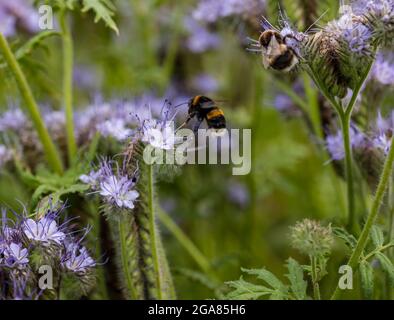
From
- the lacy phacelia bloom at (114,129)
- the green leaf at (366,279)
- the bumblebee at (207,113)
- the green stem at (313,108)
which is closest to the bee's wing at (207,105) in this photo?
the bumblebee at (207,113)

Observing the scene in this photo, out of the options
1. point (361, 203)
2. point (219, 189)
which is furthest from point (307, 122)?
point (219, 189)

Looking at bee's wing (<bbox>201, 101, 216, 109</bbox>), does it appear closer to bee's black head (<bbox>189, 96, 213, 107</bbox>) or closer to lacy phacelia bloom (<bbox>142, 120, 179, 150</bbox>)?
bee's black head (<bbox>189, 96, 213, 107</bbox>)

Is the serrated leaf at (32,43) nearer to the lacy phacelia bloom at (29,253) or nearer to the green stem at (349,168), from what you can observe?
the lacy phacelia bloom at (29,253)

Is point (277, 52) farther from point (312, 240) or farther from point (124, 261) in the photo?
point (124, 261)

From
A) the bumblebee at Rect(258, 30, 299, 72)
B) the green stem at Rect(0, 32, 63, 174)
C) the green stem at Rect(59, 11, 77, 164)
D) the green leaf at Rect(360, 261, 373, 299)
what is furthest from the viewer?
the green stem at Rect(59, 11, 77, 164)

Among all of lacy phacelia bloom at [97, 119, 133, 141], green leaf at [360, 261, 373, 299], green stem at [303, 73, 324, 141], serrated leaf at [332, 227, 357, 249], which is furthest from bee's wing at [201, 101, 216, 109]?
green leaf at [360, 261, 373, 299]

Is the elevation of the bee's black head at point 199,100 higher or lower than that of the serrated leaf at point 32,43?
lower
